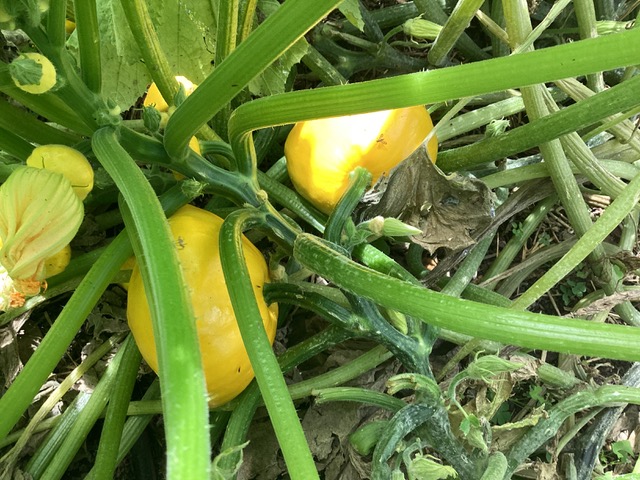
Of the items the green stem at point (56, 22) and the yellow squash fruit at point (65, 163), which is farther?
the yellow squash fruit at point (65, 163)

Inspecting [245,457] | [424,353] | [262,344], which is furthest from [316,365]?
[262,344]

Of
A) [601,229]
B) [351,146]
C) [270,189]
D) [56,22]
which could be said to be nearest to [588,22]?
[601,229]

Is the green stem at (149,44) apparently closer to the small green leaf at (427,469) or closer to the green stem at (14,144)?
the green stem at (14,144)

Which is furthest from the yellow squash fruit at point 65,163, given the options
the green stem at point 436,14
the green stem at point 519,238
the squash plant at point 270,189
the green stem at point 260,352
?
the green stem at point 519,238

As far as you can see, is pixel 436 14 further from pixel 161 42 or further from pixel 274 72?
pixel 161 42

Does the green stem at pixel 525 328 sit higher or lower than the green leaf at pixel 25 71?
lower

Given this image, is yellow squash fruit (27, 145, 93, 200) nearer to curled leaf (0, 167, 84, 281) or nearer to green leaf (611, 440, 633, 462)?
curled leaf (0, 167, 84, 281)
